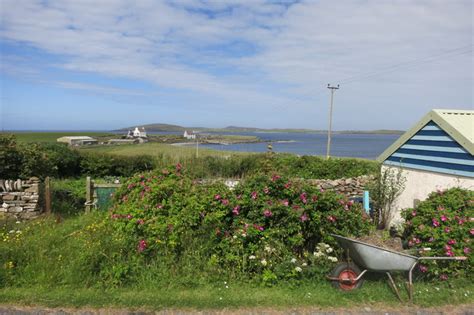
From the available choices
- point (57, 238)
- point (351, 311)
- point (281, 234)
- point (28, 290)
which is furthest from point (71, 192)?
point (351, 311)

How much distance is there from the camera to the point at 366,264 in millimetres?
4242

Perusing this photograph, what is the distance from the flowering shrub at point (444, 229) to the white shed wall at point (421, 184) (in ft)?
3.06

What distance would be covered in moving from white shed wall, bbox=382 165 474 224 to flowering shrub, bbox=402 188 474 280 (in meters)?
0.93

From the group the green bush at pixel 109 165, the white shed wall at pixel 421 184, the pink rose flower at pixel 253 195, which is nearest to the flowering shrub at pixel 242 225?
the pink rose flower at pixel 253 195

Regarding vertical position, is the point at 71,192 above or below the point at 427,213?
below

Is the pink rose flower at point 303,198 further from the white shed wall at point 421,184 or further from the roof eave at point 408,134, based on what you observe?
the roof eave at point 408,134

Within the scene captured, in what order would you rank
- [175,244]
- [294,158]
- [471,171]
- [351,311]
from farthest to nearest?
1. [294,158]
2. [471,171]
3. [175,244]
4. [351,311]

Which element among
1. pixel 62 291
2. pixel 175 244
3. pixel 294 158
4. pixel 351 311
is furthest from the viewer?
pixel 294 158

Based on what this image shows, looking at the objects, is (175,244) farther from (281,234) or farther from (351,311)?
(351,311)

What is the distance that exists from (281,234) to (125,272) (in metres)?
2.21

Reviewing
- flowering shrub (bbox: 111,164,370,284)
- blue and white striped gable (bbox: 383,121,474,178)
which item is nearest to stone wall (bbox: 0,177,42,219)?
flowering shrub (bbox: 111,164,370,284)

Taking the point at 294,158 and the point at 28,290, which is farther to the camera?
the point at 294,158

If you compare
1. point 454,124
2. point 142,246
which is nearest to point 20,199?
point 142,246

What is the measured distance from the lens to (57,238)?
5465 mm
